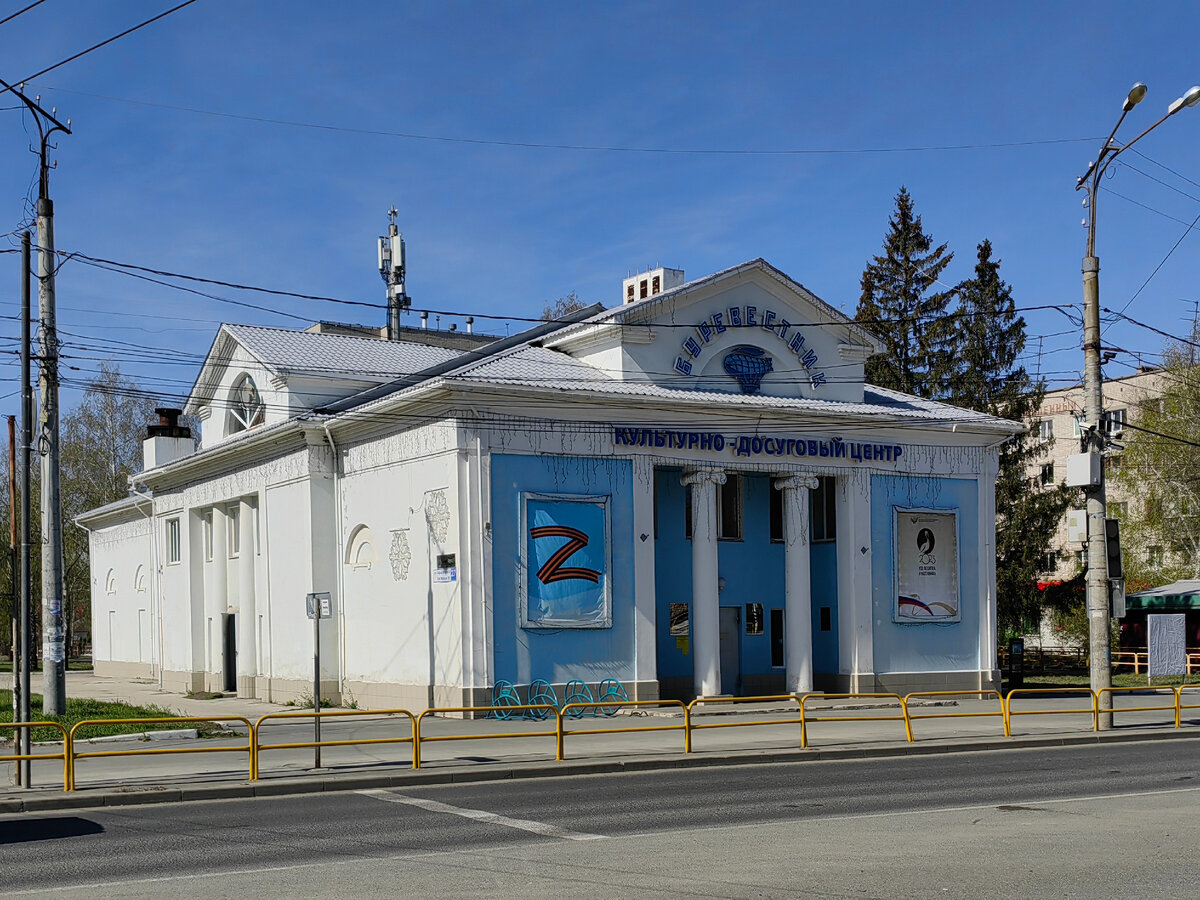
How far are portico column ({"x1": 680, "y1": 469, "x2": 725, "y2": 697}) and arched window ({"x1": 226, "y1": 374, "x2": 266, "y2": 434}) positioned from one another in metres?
12.5

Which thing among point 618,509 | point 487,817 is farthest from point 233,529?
point 487,817

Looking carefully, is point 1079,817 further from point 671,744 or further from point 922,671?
point 922,671

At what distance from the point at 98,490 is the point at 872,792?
5484 cm

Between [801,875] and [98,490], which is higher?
[98,490]

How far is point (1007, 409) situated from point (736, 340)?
76.3 ft

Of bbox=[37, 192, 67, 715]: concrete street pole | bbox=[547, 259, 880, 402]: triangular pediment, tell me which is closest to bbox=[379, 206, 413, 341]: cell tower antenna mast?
bbox=[547, 259, 880, 402]: triangular pediment

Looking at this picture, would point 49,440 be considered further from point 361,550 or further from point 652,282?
point 652,282

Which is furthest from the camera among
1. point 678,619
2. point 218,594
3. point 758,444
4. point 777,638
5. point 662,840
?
point 218,594

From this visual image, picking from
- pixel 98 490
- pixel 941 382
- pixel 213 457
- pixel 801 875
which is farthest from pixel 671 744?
pixel 98 490

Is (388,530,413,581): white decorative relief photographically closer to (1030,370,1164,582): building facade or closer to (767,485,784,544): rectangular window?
(767,485,784,544): rectangular window

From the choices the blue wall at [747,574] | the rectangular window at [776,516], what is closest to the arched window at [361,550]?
the blue wall at [747,574]

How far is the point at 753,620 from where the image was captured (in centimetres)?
3288

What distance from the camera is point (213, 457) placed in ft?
119

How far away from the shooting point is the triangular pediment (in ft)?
99.1
